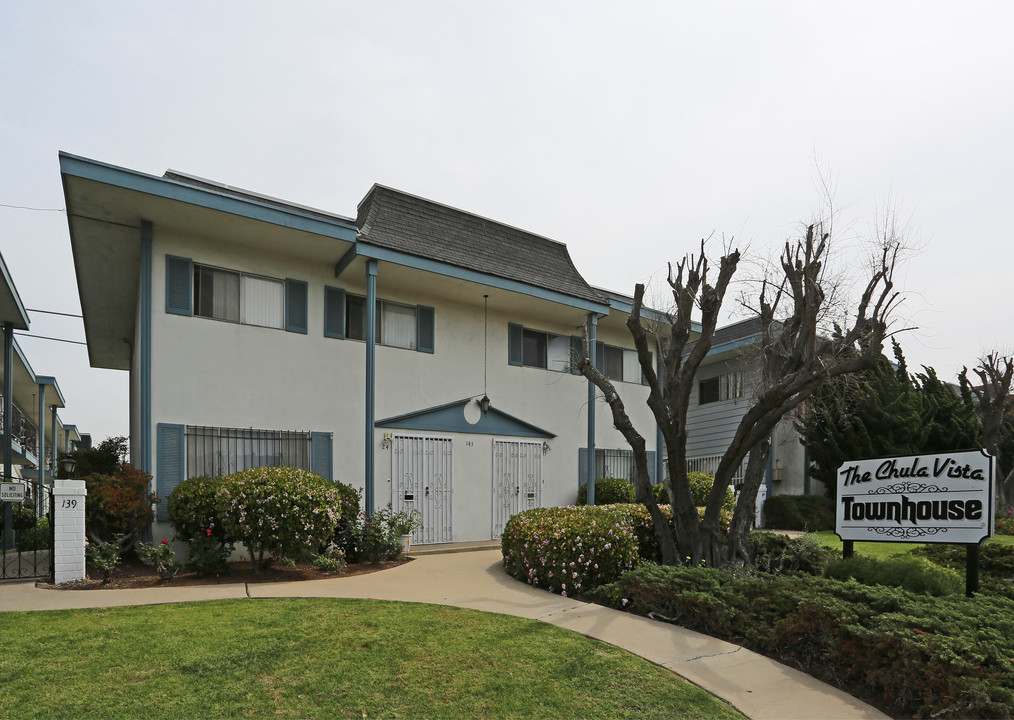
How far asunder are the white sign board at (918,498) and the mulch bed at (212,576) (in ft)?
21.2

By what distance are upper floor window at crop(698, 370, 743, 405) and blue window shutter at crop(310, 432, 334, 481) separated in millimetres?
13363

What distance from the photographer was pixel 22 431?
25.8 metres

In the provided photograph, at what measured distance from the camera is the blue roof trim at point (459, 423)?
12.8 meters

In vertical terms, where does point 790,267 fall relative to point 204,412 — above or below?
above

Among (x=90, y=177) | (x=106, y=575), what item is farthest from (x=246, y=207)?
(x=106, y=575)

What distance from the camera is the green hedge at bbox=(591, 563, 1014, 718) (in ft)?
14.3

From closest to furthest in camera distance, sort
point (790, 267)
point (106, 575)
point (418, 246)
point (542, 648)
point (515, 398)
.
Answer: point (542, 648) → point (106, 575) → point (790, 267) → point (418, 246) → point (515, 398)

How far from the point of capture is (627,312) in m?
16.0

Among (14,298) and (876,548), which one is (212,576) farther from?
(876,548)

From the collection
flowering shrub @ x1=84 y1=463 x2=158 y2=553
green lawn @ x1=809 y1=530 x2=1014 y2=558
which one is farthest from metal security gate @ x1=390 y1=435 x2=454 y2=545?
green lawn @ x1=809 y1=530 x2=1014 y2=558

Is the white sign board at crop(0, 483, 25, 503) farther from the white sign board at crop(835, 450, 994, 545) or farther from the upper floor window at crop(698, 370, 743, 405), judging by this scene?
the upper floor window at crop(698, 370, 743, 405)

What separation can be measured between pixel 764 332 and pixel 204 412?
896cm

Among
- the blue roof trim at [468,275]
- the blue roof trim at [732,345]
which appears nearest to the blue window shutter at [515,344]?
the blue roof trim at [468,275]

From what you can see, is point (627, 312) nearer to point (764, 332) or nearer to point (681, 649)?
point (764, 332)
